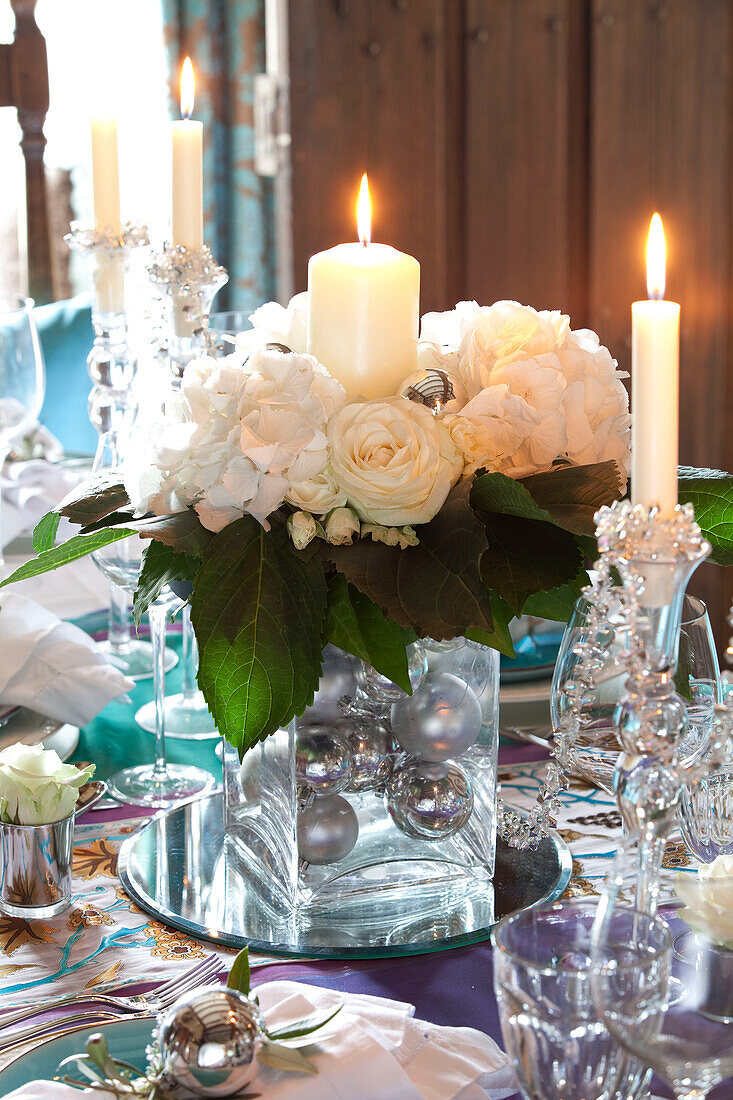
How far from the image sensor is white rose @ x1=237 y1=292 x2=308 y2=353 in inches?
30.7

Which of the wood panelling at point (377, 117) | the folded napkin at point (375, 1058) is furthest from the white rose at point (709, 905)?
the wood panelling at point (377, 117)

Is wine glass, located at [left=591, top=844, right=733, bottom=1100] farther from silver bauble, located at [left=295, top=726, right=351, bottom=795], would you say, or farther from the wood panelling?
the wood panelling

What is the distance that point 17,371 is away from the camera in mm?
1213

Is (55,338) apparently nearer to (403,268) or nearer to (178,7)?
(178,7)

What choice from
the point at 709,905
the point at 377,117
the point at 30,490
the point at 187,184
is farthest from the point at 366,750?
the point at 377,117

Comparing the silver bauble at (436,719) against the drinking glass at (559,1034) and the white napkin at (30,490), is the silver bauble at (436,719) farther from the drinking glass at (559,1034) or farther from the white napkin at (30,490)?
the white napkin at (30,490)

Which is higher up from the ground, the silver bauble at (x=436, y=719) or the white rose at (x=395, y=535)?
the white rose at (x=395, y=535)

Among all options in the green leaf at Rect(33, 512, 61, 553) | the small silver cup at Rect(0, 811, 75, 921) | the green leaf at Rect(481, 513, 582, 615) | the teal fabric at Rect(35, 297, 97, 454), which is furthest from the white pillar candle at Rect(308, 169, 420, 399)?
the teal fabric at Rect(35, 297, 97, 454)

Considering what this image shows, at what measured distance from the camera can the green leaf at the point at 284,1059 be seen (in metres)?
0.54

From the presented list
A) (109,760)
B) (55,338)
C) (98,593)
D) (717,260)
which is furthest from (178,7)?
(109,760)

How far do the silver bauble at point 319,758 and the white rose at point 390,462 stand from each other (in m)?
0.13

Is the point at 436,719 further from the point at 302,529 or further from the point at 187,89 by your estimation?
the point at 187,89

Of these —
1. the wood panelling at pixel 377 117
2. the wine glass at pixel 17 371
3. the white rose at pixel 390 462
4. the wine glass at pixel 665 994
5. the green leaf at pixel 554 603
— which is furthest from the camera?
the wood panelling at pixel 377 117

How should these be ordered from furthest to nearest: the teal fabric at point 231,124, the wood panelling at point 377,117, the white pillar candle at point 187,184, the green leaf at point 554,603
Answer: the teal fabric at point 231,124 < the wood panelling at point 377,117 < the white pillar candle at point 187,184 < the green leaf at point 554,603
